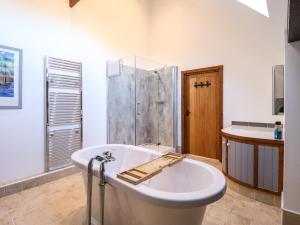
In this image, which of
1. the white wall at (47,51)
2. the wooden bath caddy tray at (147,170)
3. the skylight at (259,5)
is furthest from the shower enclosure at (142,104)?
the wooden bath caddy tray at (147,170)

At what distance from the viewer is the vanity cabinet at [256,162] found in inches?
84.6

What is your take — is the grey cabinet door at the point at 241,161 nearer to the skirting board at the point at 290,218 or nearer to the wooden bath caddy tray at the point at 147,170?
the skirting board at the point at 290,218

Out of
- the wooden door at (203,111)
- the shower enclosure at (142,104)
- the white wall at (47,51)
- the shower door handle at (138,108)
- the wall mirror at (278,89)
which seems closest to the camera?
the white wall at (47,51)

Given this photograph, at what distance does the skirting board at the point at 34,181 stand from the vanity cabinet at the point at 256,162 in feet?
8.58

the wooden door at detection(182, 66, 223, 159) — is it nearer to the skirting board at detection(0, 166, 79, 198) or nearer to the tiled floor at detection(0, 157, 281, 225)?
the tiled floor at detection(0, 157, 281, 225)

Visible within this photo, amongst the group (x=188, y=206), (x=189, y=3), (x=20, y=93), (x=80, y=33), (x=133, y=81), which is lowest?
(x=188, y=206)

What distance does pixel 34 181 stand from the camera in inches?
105

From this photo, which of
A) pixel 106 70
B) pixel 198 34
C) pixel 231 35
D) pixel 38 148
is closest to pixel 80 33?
pixel 106 70

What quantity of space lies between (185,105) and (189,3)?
2258mm

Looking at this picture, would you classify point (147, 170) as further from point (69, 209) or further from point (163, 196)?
point (69, 209)

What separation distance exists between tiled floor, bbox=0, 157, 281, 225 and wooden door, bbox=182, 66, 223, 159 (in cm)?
132

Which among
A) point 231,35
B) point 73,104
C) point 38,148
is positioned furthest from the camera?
point 231,35

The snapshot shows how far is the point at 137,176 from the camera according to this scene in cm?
145

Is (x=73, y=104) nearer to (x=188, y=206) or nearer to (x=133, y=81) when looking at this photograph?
(x=133, y=81)
